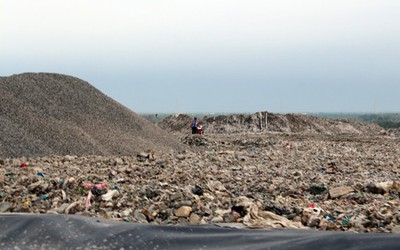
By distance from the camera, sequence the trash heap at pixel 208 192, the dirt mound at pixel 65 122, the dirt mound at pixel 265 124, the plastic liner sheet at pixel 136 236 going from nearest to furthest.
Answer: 1. the plastic liner sheet at pixel 136 236
2. the trash heap at pixel 208 192
3. the dirt mound at pixel 65 122
4. the dirt mound at pixel 265 124

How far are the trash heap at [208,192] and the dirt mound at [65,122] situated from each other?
1107 millimetres

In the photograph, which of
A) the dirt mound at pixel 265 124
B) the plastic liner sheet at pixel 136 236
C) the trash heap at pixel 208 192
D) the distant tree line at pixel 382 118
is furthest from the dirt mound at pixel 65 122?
the distant tree line at pixel 382 118

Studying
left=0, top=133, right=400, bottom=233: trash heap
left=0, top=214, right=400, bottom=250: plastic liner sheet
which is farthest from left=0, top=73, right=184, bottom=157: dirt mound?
left=0, top=214, right=400, bottom=250: plastic liner sheet

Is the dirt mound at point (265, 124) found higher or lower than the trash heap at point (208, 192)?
higher

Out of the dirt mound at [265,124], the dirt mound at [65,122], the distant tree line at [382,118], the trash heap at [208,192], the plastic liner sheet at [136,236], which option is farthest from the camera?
the distant tree line at [382,118]

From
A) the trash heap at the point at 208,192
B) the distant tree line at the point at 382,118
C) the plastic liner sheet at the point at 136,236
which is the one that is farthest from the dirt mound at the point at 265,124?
the plastic liner sheet at the point at 136,236

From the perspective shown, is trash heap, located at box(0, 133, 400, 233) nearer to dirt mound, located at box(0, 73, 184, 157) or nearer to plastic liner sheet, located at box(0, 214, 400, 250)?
plastic liner sheet, located at box(0, 214, 400, 250)

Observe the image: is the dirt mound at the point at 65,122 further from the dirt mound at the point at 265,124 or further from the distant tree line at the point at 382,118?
the distant tree line at the point at 382,118

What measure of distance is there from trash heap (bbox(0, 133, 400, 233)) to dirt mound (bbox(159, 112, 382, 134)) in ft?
59.3

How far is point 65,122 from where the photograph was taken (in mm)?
10617

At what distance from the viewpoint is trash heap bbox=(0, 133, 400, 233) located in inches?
173

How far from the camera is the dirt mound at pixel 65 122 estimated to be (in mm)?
9562

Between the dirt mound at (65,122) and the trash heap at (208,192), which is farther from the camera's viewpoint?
the dirt mound at (65,122)

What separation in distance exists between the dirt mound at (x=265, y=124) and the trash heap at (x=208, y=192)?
712 inches
